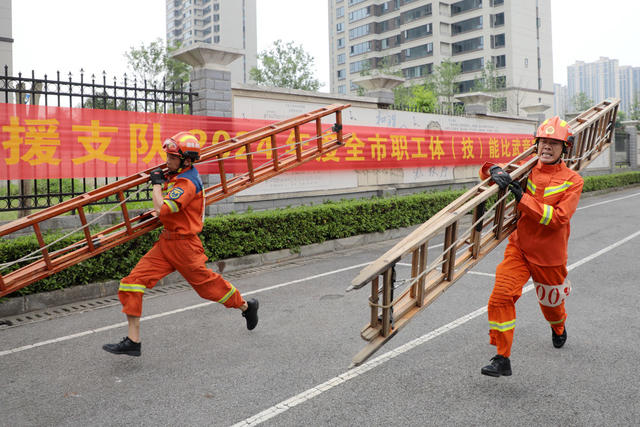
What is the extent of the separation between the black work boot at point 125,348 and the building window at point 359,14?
79305 millimetres

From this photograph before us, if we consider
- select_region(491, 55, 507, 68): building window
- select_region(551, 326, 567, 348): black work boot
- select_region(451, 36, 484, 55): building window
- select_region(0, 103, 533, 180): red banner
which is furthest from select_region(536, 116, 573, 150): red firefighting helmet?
select_region(451, 36, 484, 55): building window

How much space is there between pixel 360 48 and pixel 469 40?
59.1 ft

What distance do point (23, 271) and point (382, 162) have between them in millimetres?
9864

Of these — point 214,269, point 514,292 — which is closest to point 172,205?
point 514,292

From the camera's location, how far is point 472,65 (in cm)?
6650

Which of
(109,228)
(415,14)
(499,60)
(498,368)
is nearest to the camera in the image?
(498,368)

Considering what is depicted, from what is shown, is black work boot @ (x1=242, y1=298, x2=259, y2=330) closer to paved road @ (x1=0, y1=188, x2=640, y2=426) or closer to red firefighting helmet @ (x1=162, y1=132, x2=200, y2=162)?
paved road @ (x1=0, y1=188, x2=640, y2=426)

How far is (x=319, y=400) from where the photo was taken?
3.67 m

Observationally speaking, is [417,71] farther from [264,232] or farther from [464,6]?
[264,232]

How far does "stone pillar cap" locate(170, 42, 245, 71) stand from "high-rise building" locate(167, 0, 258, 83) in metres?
98.1

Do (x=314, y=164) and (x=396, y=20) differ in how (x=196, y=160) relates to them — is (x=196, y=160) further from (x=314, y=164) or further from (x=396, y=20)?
(x=396, y=20)

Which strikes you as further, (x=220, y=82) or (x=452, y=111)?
(x=452, y=111)

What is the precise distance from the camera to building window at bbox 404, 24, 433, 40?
6875 centimetres

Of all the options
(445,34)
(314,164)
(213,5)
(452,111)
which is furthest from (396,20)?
(314,164)
